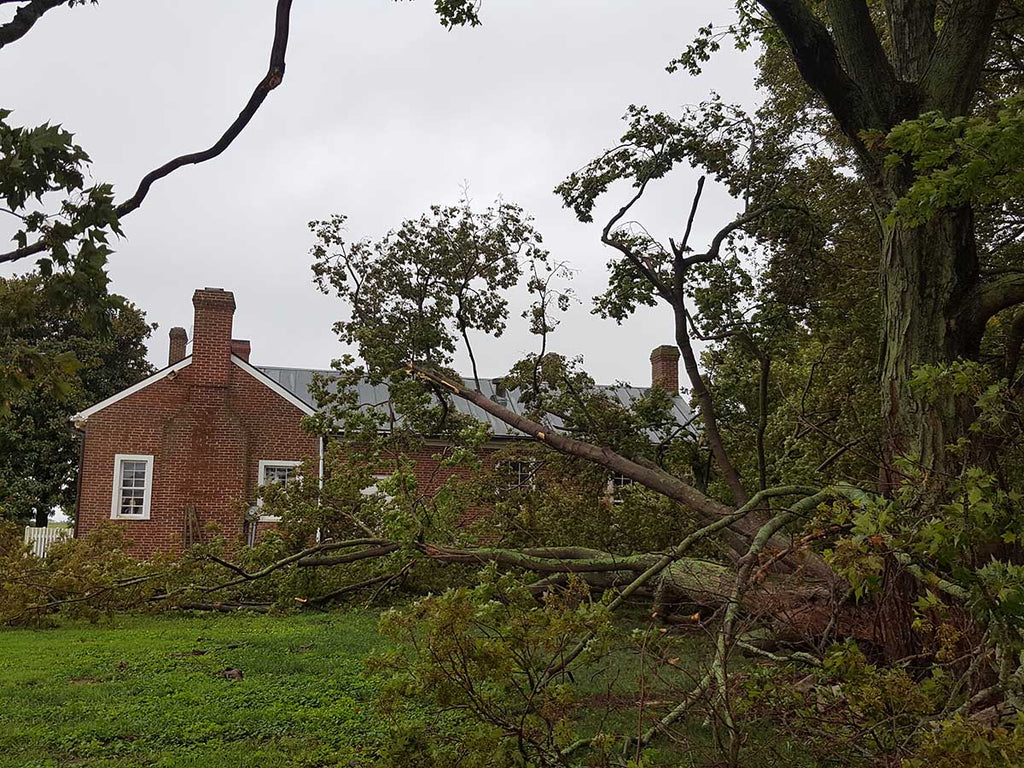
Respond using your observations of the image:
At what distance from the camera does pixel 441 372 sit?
1343 cm

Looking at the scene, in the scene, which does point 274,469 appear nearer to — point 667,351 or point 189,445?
point 189,445

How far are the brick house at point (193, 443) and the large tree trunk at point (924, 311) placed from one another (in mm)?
14038

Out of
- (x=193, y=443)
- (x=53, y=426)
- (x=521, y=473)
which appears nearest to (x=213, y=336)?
(x=193, y=443)

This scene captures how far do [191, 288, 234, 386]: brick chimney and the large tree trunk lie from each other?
17799 millimetres

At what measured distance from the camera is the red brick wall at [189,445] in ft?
65.3

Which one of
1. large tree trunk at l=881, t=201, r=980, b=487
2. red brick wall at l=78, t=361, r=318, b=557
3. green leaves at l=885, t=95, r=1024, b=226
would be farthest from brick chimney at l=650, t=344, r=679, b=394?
green leaves at l=885, t=95, r=1024, b=226

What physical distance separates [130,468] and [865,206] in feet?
55.2

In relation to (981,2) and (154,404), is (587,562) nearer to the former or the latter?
(981,2)

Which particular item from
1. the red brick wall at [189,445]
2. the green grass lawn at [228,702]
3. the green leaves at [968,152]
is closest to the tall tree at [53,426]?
the red brick wall at [189,445]

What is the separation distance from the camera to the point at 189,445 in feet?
67.7

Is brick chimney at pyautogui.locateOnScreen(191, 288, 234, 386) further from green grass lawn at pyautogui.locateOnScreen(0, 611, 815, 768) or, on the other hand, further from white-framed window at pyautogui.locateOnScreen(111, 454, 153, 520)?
green grass lawn at pyautogui.locateOnScreen(0, 611, 815, 768)

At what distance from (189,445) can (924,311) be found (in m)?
18.2

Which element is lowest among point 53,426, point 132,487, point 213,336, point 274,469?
point 132,487

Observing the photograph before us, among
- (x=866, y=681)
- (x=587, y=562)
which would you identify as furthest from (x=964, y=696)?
(x=587, y=562)
